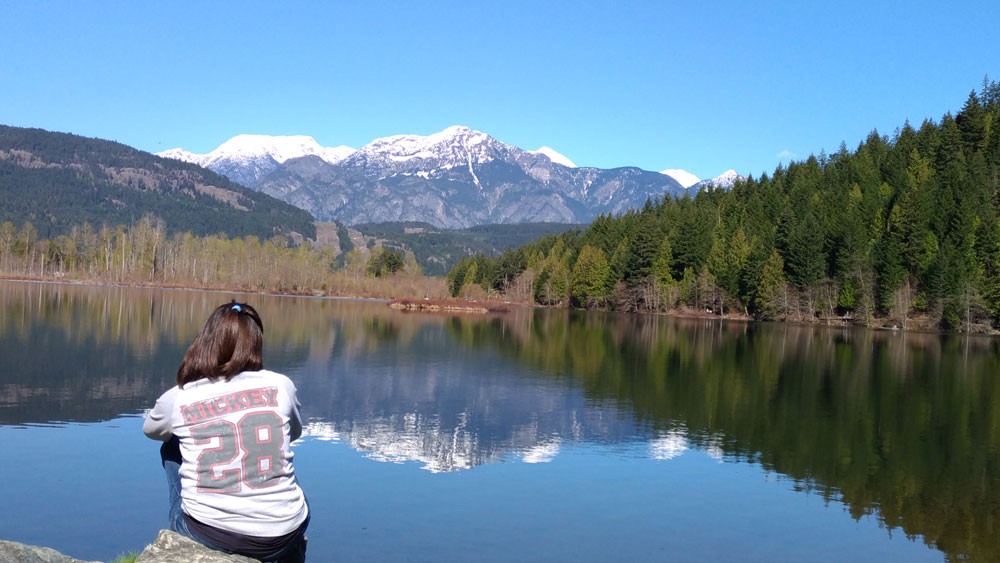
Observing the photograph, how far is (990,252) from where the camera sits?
275ft

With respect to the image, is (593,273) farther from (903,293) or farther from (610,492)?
(610,492)

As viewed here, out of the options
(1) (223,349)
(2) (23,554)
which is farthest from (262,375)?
(2) (23,554)

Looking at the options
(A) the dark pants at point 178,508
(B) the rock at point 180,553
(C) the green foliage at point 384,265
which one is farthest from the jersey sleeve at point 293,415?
(C) the green foliage at point 384,265

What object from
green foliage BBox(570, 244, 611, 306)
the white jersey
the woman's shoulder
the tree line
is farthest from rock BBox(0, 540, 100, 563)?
the tree line

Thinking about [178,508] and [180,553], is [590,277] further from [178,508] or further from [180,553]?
[180,553]

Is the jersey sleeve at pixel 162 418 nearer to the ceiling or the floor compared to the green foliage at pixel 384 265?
nearer to the floor

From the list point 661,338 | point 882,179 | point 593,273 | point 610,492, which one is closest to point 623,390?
point 610,492

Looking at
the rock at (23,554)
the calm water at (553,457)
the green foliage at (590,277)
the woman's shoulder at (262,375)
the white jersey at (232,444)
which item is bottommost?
the calm water at (553,457)

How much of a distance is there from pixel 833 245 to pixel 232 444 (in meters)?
103

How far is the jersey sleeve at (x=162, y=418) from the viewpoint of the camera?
16.6ft

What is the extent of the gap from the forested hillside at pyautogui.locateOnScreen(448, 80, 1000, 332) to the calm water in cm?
5601

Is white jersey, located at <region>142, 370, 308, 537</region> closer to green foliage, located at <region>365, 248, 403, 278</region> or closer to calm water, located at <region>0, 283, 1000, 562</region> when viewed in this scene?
calm water, located at <region>0, 283, 1000, 562</region>

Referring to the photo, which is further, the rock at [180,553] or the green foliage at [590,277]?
the green foliage at [590,277]

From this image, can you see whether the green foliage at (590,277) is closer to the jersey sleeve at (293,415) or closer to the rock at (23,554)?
the rock at (23,554)
